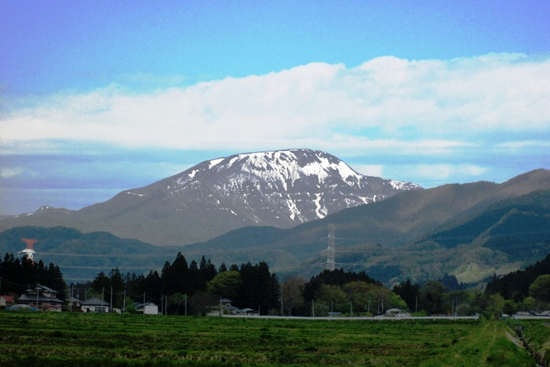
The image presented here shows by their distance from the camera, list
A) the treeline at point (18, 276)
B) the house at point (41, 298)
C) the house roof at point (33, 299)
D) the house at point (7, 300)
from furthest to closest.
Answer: the treeline at point (18, 276)
the house roof at point (33, 299)
the house at point (41, 298)
the house at point (7, 300)

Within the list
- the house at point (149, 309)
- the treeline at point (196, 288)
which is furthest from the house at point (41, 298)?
the house at point (149, 309)

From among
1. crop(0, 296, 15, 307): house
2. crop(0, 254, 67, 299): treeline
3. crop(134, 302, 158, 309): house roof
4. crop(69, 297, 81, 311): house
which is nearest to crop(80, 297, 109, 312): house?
crop(69, 297, 81, 311): house

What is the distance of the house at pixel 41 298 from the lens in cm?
15200

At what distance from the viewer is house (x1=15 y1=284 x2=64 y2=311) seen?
152000 millimetres

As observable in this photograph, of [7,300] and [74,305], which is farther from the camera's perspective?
[74,305]

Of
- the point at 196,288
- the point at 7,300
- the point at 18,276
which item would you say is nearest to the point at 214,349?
the point at 7,300

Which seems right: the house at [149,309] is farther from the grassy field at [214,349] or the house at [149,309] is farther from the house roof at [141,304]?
the grassy field at [214,349]

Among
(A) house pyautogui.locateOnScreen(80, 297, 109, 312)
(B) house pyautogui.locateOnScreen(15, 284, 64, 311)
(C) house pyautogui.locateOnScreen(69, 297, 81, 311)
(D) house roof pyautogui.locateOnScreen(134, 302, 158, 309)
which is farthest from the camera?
(A) house pyautogui.locateOnScreen(80, 297, 109, 312)

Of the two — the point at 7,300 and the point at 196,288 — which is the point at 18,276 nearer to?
the point at 7,300

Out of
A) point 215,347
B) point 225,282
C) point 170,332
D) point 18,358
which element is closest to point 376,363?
point 215,347

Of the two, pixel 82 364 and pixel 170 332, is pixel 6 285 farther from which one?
pixel 82 364

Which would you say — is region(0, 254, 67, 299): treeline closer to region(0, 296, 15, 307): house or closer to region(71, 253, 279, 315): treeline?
region(0, 296, 15, 307): house

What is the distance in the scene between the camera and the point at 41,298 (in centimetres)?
15700

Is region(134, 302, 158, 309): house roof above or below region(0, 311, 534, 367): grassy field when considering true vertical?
above
